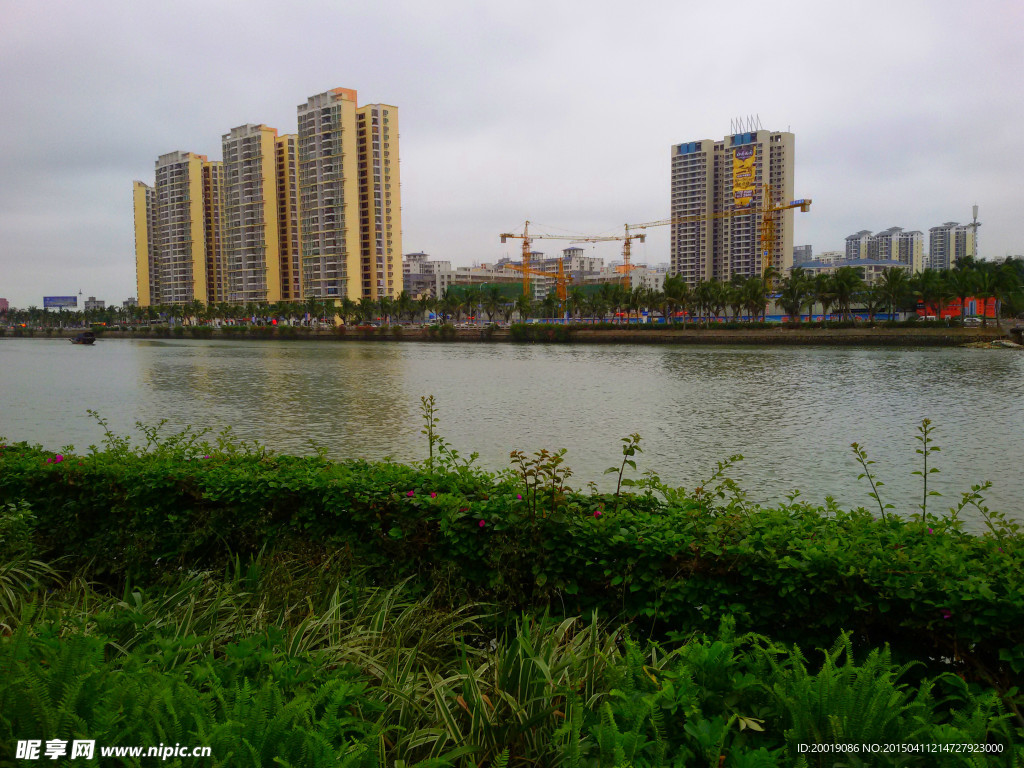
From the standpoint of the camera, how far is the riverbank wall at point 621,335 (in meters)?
62.9

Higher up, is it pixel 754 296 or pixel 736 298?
pixel 754 296

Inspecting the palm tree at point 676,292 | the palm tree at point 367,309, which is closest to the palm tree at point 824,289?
the palm tree at point 676,292

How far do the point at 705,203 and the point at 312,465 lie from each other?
150m

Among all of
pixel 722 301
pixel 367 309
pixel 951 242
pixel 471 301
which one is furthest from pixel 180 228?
pixel 951 242

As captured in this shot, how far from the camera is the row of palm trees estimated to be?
2894 inches

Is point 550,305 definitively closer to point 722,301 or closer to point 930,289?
point 722,301

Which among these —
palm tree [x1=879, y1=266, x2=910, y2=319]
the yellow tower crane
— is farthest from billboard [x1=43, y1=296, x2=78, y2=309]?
palm tree [x1=879, y1=266, x2=910, y2=319]

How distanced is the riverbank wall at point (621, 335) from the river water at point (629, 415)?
24.3 metres

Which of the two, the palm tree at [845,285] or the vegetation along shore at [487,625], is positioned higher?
the palm tree at [845,285]

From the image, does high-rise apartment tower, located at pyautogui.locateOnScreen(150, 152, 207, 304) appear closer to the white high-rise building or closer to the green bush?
the green bush

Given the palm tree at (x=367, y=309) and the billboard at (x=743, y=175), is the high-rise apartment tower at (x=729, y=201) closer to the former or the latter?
the billboard at (x=743, y=175)

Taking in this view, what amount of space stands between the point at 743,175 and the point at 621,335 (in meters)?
67.6

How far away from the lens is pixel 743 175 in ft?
433

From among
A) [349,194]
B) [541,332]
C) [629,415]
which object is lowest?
[629,415]
